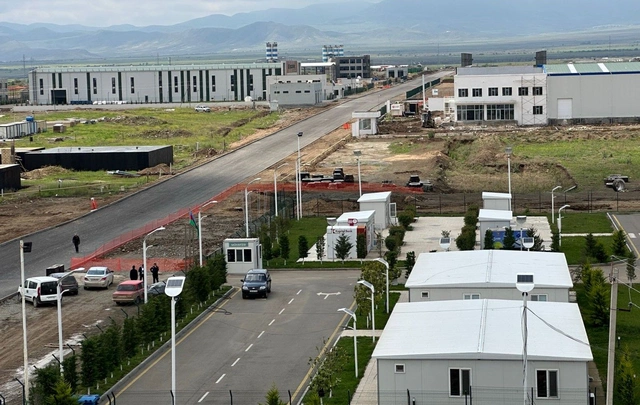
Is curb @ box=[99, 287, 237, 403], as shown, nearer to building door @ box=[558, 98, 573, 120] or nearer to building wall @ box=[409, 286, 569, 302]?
building wall @ box=[409, 286, 569, 302]

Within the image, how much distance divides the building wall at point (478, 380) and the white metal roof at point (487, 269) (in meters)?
9.58

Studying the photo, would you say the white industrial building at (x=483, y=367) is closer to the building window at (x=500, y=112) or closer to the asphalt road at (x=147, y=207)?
the asphalt road at (x=147, y=207)

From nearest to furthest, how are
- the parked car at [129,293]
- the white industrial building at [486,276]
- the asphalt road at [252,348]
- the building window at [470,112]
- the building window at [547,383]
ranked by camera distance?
the building window at [547,383], the asphalt road at [252,348], the white industrial building at [486,276], the parked car at [129,293], the building window at [470,112]

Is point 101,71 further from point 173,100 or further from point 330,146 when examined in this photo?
point 330,146

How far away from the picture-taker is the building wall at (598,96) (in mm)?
114812

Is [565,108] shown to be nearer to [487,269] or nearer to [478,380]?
[487,269]

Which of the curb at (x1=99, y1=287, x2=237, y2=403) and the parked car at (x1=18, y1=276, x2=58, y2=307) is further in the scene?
the parked car at (x1=18, y1=276, x2=58, y2=307)

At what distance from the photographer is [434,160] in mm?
92000

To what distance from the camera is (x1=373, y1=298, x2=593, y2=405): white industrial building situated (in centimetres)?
3012

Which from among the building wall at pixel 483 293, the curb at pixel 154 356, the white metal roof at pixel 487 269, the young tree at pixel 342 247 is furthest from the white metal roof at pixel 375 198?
the building wall at pixel 483 293

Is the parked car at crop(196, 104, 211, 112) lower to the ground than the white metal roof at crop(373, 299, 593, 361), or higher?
higher

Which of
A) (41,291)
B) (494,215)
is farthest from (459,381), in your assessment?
(494,215)

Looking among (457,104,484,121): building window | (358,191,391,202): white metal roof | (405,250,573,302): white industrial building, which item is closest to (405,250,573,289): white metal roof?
(405,250,573,302): white industrial building

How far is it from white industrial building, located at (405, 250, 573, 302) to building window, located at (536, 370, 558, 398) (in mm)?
9256
